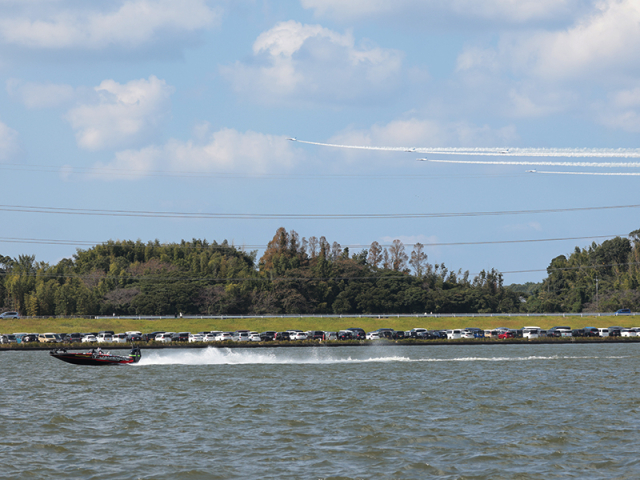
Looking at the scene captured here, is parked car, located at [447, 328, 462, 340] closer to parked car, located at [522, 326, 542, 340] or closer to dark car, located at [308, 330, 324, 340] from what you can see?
parked car, located at [522, 326, 542, 340]

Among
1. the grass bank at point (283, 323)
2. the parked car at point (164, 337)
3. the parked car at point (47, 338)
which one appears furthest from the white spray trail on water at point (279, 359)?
the grass bank at point (283, 323)

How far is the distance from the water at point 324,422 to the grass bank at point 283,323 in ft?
200

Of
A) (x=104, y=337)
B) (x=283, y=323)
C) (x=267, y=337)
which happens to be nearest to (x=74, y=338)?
(x=104, y=337)

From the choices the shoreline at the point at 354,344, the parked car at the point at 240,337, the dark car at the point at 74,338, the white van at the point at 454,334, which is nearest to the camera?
the shoreline at the point at 354,344

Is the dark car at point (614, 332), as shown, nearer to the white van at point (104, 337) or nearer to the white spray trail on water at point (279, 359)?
the white spray trail on water at point (279, 359)

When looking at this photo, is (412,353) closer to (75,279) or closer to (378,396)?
(378,396)

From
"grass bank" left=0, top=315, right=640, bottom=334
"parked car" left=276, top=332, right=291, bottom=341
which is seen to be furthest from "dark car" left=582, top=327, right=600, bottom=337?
"parked car" left=276, top=332, right=291, bottom=341

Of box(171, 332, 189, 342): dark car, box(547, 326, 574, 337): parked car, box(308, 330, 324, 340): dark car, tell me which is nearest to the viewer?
box(171, 332, 189, 342): dark car

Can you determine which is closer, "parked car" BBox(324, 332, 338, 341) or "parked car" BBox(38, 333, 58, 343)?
"parked car" BBox(38, 333, 58, 343)

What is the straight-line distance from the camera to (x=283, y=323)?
134000mm

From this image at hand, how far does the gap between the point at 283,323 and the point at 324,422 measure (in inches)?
3869

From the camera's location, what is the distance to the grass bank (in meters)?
127

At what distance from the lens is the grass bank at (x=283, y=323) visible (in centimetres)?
12744

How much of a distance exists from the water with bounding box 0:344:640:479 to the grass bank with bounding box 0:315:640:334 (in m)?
61.0
